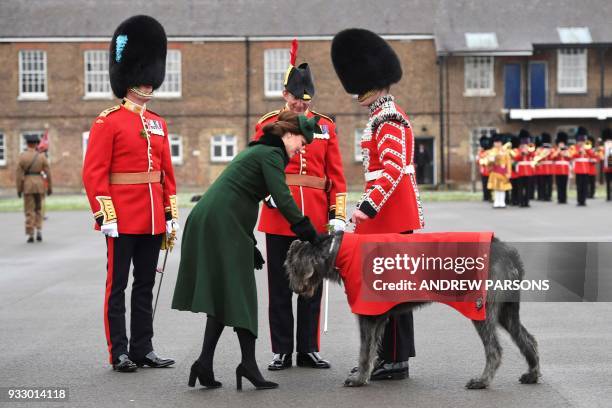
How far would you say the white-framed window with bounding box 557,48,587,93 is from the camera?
1907 inches

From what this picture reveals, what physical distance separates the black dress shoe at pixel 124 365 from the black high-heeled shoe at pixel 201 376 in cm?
79

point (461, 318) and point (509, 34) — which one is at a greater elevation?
point (509, 34)

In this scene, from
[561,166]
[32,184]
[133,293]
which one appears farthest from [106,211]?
[561,166]

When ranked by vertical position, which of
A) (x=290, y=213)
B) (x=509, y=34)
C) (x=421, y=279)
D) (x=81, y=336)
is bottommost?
(x=81, y=336)

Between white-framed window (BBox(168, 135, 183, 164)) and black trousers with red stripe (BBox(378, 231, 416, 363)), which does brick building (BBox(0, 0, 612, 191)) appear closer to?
white-framed window (BBox(168, 135, 183, 164))

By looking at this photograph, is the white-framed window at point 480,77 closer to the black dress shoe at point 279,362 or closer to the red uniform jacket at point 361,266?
the black dress shoe at point 279,362

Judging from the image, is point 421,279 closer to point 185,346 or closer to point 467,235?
point 467,235

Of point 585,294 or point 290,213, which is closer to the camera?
point 290,213

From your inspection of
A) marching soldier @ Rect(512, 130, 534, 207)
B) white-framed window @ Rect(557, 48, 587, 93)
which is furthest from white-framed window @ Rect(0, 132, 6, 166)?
white-framed window @ Rect(557, 48, 587, 93)

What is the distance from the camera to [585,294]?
1177 cm

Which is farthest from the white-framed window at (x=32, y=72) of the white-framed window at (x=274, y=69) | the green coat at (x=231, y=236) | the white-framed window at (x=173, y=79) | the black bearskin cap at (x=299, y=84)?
the green coat at (x=231, y=236)

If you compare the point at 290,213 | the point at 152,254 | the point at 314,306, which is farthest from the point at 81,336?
the point at 290,213

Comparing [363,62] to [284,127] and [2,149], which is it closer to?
[284,127]

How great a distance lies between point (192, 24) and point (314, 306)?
135 ft
